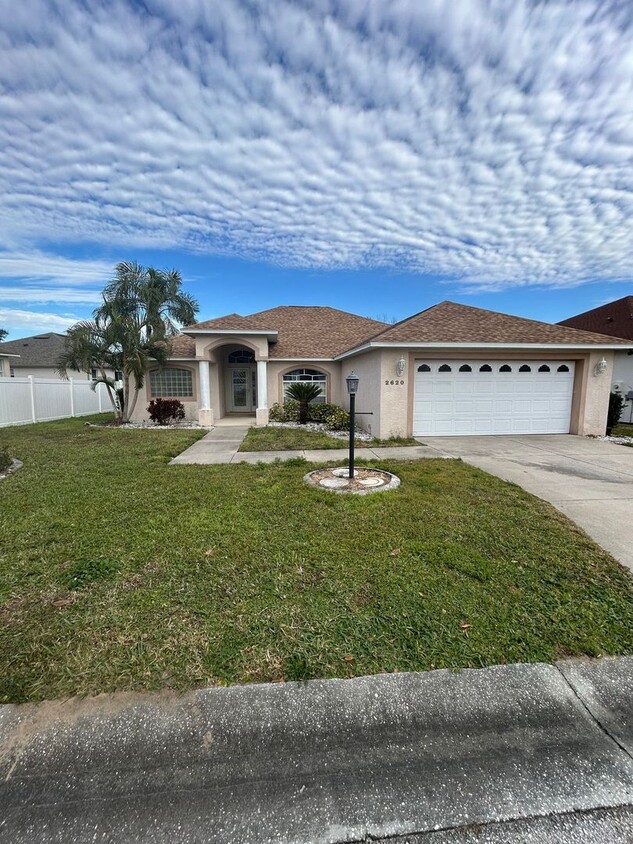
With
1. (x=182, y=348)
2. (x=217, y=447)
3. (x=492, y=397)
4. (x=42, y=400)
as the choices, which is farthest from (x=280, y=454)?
(x=42, y=400)

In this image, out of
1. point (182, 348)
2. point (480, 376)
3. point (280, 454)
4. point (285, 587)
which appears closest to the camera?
point (285, 587)

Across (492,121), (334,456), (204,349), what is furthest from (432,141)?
(204,349)

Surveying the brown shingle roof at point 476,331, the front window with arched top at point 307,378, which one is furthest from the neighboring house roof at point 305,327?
the brown shingle roof at point 476,331

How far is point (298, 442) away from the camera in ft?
35.2

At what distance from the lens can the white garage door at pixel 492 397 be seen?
38.3 feet

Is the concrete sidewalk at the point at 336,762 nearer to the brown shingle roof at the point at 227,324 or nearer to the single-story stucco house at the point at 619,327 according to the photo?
the brown shingle roof at the point at 227,324

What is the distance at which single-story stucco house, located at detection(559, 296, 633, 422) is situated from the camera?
16953mm

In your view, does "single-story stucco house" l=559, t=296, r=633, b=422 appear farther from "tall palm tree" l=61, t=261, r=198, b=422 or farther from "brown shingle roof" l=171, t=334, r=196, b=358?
"tall palm tree" l=61, t=261, r=198, b=422

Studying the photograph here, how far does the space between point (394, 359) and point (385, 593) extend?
28.9 ft

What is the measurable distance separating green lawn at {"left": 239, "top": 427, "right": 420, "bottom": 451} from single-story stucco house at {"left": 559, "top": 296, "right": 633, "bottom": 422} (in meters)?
11.5

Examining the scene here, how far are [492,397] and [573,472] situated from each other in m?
4.95

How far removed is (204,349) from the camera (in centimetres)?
1546

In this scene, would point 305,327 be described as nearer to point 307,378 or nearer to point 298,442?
point 307,378

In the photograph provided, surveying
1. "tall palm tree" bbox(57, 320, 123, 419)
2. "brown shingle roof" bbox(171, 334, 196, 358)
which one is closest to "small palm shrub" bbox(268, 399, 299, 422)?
"brown shingle roof" bbox(171, 334, 196, 358)
